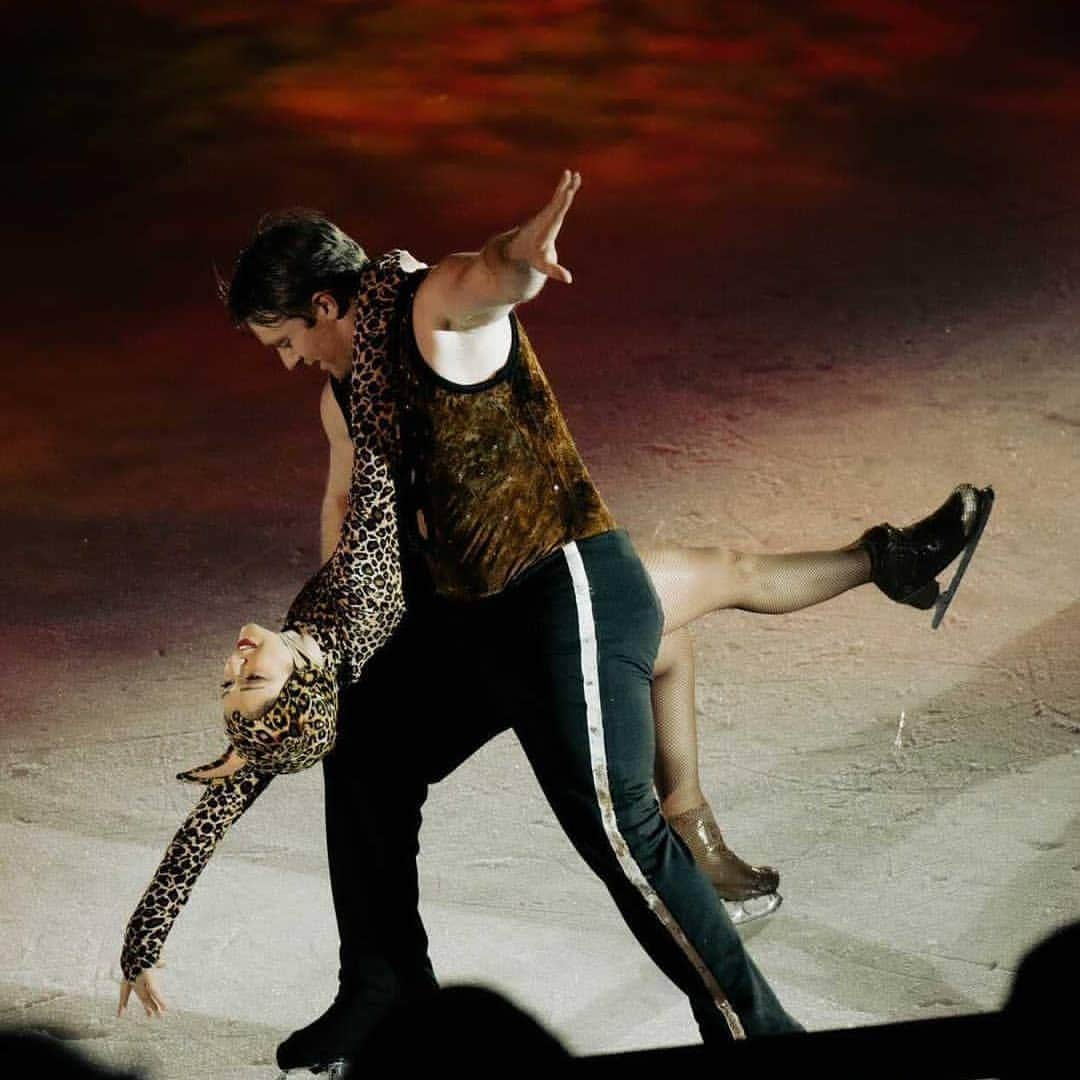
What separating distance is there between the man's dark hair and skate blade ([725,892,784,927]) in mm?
1520

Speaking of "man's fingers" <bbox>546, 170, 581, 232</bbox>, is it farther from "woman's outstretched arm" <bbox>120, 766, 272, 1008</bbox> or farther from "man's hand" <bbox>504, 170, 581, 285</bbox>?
"woman's outstretched arm" <bbox>120, 766, 272, 1008</bbox>

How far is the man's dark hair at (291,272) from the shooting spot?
302 cm

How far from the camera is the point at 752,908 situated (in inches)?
145

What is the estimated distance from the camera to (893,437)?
18.5 feet

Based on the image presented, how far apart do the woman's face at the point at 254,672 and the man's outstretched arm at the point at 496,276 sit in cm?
58

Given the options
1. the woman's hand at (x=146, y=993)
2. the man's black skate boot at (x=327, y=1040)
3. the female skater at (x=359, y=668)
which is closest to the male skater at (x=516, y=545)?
the female skater at (x=359, y=668)

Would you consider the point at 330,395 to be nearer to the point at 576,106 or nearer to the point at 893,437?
the point at 893,437

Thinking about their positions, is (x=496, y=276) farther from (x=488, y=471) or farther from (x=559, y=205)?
(x=488, y=471)

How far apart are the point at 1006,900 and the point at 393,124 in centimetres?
582

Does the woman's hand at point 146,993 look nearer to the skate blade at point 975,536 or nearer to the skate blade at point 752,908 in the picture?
the skate blade at point 752,908

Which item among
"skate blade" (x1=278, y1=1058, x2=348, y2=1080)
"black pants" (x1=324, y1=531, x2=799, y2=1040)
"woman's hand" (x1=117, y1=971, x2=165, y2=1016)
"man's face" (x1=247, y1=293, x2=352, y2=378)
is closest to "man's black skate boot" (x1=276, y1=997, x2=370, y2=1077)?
"skate blade" (x1=278, y1=1058, x2=348, y2=1080)

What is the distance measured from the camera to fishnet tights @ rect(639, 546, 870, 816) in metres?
3.46

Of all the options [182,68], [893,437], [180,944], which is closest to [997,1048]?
[180,944]

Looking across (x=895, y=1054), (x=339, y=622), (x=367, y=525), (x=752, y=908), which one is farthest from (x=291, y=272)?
(x=895, y=1054)
